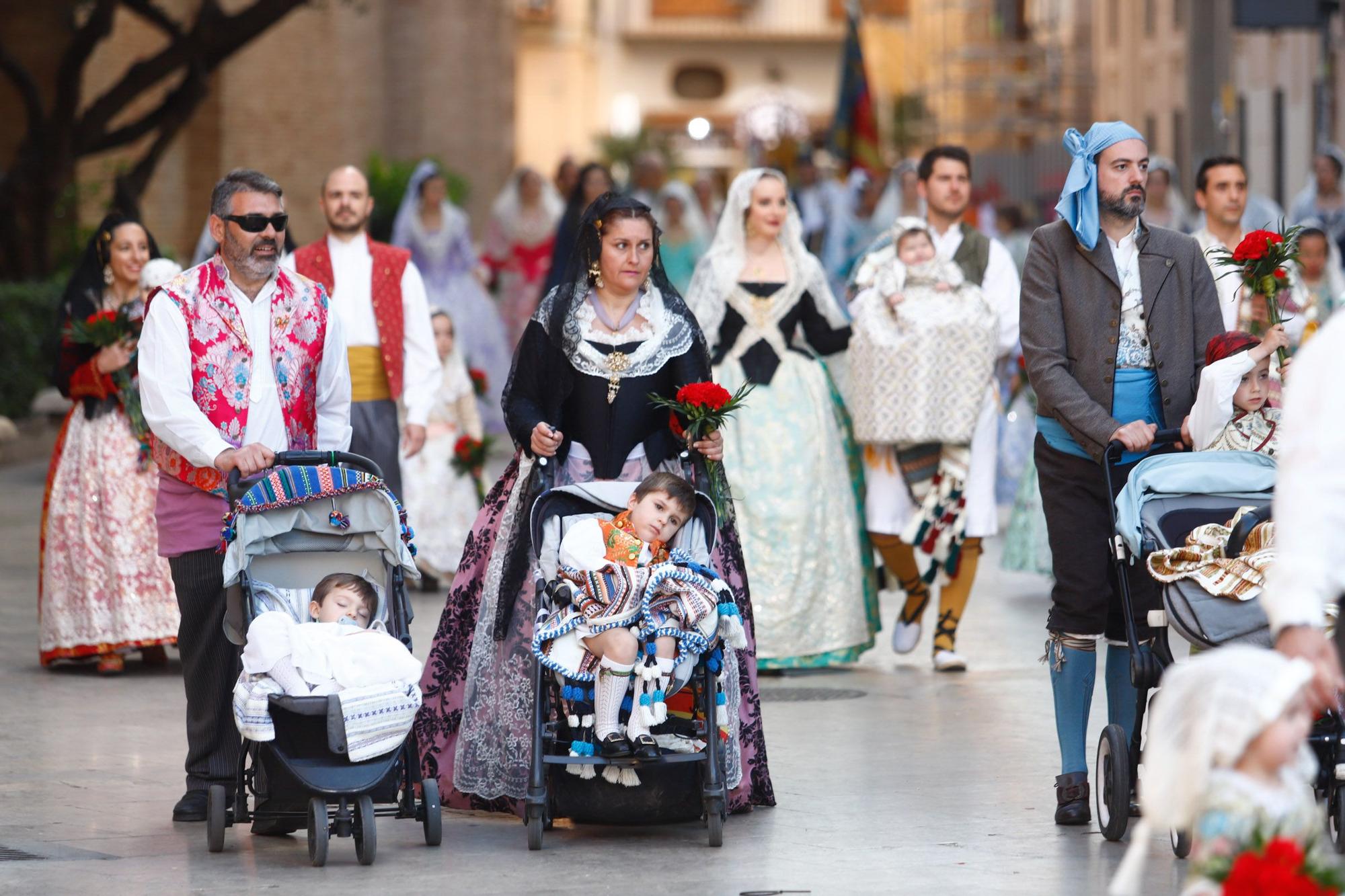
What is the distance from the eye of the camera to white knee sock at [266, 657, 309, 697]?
20.5 feet

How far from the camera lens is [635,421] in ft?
23.6

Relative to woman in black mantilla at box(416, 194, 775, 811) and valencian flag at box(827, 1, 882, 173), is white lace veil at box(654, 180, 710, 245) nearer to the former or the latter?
valencian flag at box(827, 1, 882, 173)

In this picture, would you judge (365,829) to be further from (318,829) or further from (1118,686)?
(1118,686)

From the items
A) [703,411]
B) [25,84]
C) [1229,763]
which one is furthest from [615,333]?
[25,84]

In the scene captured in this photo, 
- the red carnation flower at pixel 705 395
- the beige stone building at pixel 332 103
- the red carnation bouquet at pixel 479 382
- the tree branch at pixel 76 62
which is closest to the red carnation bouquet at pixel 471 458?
the red carnation bouquet at pixel 479 382

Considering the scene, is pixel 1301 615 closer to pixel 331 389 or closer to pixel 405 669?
pixel 405 669

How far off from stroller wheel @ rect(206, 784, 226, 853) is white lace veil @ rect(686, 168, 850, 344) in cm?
391

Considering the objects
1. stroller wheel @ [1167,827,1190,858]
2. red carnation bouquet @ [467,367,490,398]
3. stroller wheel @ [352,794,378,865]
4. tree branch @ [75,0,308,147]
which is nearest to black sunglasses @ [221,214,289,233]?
stroller wheel @ [352,794,378,865]

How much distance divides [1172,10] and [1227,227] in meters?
26.5

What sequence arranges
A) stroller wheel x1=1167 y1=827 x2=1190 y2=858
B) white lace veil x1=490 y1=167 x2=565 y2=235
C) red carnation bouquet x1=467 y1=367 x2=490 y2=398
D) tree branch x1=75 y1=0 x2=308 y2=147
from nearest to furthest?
stroller wheel x1=1167 y1=827 x2=1190 y2=858, red carnation bouquet x1=467 y1=367 x2=490 y2=398, tree branch x1=75 y1=0 x2=308 y2=147, white lace veil x1=490 y1=167 x2=565 y2=235

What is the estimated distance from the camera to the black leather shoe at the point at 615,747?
645 cm

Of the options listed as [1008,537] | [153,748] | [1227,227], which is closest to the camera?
[153,748]

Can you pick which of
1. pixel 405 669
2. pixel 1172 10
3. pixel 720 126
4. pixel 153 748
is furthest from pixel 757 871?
pixel 720 126

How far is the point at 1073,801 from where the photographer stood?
6.82m
